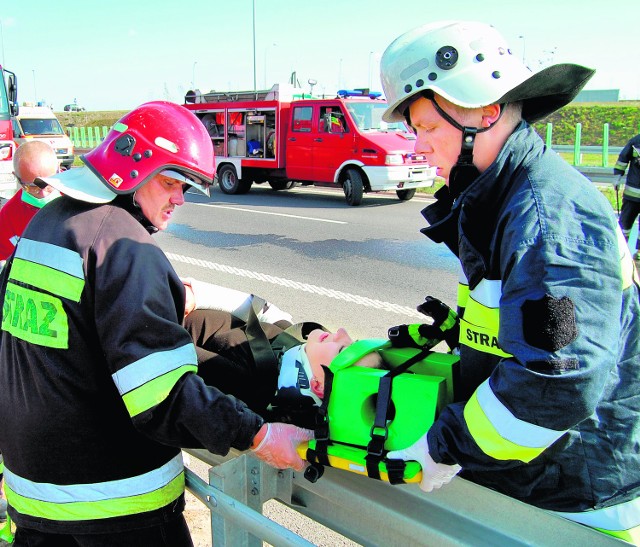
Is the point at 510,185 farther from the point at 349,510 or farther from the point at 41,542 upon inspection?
the point at 41,542

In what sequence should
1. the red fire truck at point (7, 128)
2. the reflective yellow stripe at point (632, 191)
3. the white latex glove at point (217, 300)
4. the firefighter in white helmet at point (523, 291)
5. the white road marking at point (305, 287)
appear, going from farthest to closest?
1. the red fire truck at point (7, 128)
2. the reflective yellow stripe at point (632, 191)
3. the white road marking at point (305, 287)
4. the white latex glove at point (217, 300)
5. the firefighter in white helmet at point (523, 291)

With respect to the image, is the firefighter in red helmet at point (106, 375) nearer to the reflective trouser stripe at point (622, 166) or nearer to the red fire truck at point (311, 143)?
the reflective trouser stripe at point (622, 166)

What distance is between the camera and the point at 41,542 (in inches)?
73.8

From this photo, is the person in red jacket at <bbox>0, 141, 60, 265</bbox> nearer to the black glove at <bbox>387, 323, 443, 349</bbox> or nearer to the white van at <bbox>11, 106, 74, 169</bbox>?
the black glove at <bbox>387, 323, 443, 349</bbox>

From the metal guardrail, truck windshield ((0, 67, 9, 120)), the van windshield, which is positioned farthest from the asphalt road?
the van windshield

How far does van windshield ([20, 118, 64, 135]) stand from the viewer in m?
22.2

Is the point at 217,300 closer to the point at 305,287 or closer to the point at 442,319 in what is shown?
the point at 442,319

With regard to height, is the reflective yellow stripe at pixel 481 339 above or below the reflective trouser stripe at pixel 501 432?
above

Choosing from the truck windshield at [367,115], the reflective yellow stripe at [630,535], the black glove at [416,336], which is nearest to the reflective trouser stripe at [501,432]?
the reflective yellow stripe at [630,535]

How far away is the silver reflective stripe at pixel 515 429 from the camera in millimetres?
1453

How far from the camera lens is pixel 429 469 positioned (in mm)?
1645

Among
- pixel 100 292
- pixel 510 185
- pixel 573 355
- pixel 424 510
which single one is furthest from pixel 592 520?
pixel 100 292

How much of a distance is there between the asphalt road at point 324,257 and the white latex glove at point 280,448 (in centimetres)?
343

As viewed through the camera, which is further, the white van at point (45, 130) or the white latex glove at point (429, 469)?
the white van at point (45, 130)
